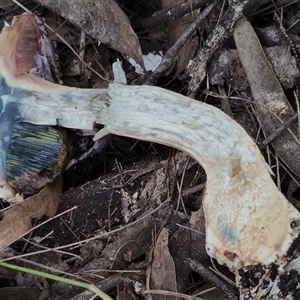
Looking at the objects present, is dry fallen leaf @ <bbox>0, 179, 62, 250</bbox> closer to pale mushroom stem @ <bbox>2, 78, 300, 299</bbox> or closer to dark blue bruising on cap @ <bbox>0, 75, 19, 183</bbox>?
dark blue bruising on cap @ <bbox>0, 75, 19, 183</bbox>

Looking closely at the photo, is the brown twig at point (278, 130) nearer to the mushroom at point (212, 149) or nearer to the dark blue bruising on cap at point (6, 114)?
the mushroom at point (212, 149)

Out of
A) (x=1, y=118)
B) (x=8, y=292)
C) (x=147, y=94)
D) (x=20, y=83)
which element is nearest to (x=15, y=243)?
(x=8, y=292)

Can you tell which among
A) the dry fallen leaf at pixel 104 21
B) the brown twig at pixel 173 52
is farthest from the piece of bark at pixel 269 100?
the dry fallen leaf at pixel 104 21

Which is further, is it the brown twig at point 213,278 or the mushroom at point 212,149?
the brown twig at point 213,278

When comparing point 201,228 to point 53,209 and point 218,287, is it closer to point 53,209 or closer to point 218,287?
point 218,287

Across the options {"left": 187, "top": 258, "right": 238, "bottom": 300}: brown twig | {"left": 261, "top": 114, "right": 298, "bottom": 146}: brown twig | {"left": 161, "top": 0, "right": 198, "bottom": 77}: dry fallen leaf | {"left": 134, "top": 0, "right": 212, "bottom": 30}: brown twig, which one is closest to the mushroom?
{"left": 187, "top": 258, "right": 238, "bottom": 300}: brown twig

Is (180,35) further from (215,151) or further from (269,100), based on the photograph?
(215,151)

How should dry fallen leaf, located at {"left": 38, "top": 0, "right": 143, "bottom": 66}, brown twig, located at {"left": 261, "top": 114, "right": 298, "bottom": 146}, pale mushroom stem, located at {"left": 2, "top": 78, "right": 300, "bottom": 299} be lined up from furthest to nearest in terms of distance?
dry fallen leaf, located at {"left": 38, "top": 0, "right": 143, "bottom": 66} → brown twig, located at {"left": 261, "top": 114, "right": 298, "bottom": 146} → pale mushroom stem, located at {"left": 2, "top": 78, "right": 300, "bottom": 299}
